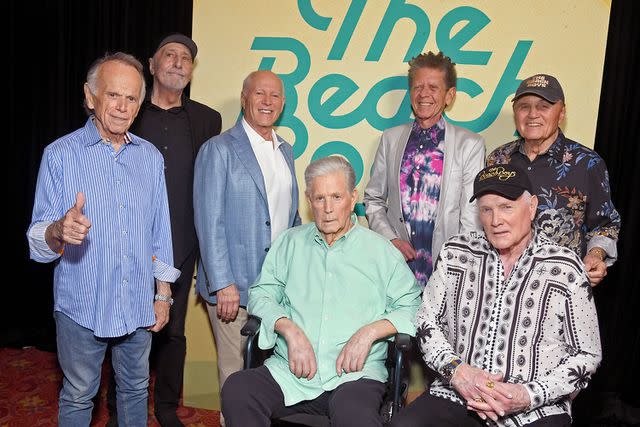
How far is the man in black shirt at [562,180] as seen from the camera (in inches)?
107

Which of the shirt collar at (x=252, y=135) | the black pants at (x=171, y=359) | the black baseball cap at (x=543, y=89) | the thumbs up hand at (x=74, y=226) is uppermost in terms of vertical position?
the black baseball cap at (x=543, y=89)

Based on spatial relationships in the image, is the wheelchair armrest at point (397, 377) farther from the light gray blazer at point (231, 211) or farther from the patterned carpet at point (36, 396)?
the patterned carpet at point (36, 396)

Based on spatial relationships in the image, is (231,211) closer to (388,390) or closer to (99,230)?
(99,230)

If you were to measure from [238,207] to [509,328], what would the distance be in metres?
1.46

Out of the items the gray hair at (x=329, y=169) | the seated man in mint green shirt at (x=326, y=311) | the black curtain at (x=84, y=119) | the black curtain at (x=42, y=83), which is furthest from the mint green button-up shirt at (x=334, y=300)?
the black curtain at (x=42, y=83)

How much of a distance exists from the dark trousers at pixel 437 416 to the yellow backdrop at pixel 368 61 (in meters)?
1.59

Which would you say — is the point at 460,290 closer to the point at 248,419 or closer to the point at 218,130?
the point at 248,419

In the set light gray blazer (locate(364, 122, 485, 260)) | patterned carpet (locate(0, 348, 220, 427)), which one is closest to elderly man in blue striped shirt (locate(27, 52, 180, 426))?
patterned carpet (locate(0, 348, 220, 427))

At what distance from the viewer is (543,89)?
272 centimetres

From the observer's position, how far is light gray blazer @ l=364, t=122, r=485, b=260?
9.65 ft

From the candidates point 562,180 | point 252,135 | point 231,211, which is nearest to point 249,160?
point 252,135

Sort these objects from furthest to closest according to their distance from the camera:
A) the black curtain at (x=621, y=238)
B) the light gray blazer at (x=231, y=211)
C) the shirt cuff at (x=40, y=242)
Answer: the black curtain at (x=621, y=238) → the light gray blazer at (x=231, y=211) → the shirt cuff at (x=40, y=242)

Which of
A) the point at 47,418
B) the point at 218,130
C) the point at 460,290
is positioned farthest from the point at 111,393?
the point at 460,290

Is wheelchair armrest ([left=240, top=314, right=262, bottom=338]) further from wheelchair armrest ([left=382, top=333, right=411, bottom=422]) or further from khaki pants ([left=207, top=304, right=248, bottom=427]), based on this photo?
wheelchair armrest ([left=382, top=333, right=411, bottom=422])
